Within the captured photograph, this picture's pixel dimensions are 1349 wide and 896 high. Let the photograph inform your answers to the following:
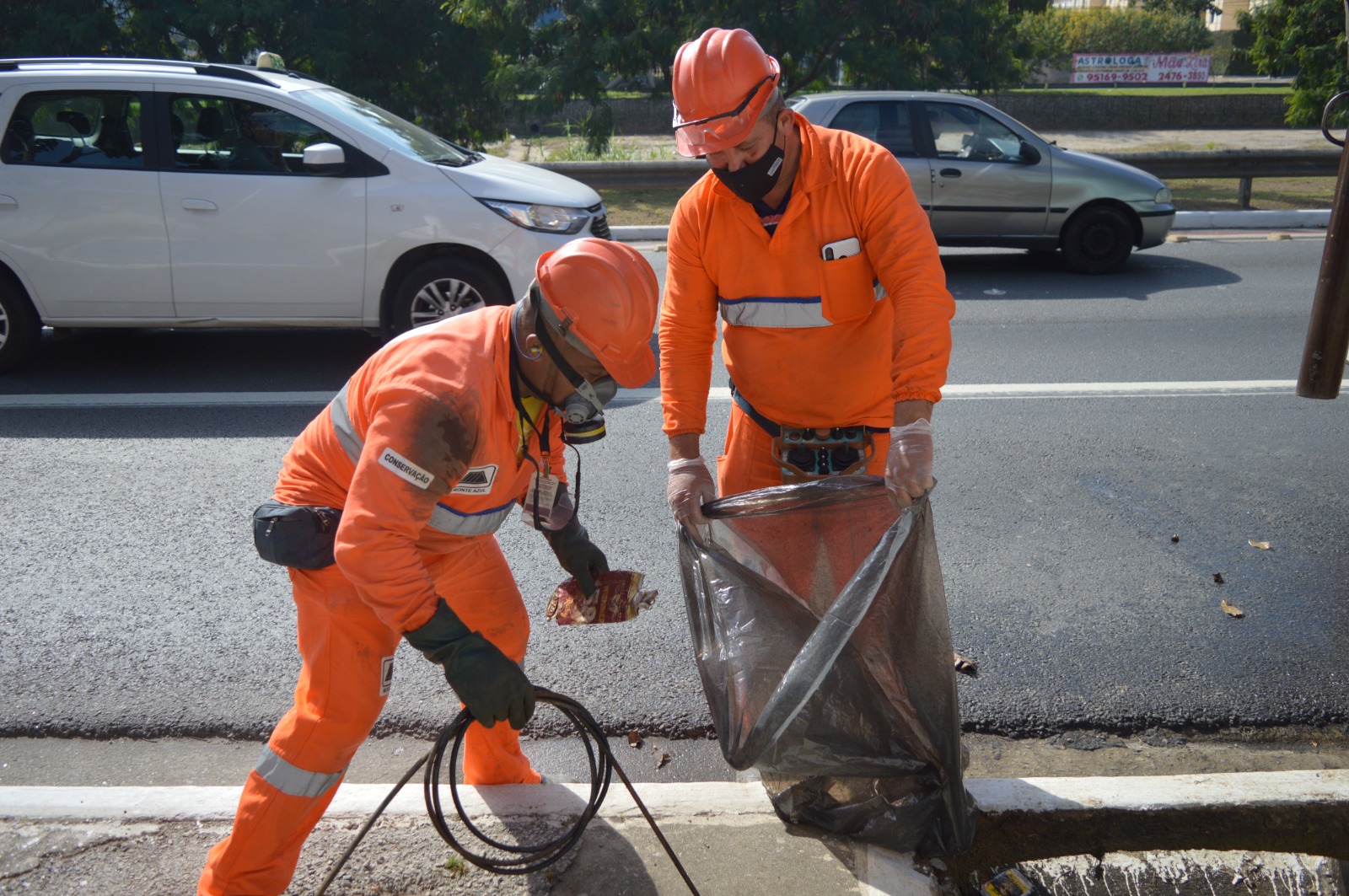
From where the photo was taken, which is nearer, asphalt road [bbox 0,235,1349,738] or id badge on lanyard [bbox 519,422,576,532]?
id badge on lanyard [bbox 519,422,576,532]

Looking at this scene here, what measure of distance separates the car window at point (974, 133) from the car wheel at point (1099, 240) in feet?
2.84

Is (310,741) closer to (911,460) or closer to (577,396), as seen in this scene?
(577,396)

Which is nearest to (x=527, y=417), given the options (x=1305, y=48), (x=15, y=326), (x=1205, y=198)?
(x=15, y=326)

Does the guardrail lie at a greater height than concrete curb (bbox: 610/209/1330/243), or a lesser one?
greater

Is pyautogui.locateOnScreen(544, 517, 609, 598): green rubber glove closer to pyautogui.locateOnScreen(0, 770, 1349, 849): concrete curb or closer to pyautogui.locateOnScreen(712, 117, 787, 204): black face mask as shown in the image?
pyautogui.locateOnScreen(0, 770, 1349, 849): concrete curb

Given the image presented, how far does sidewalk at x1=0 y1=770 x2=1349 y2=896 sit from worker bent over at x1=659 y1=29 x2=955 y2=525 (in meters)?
0.84

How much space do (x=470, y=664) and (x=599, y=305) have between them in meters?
0.79

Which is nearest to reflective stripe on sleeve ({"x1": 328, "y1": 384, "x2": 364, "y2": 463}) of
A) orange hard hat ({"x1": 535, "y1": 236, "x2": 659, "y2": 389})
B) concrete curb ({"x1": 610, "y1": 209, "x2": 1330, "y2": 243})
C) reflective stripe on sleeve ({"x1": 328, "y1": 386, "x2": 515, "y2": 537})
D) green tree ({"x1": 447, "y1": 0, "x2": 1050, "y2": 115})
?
reflective stripe on sleeve ({"x1": 328, "y1": 386, "x2": 515, "y2": 537})

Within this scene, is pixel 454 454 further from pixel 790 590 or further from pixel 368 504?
pixel 790 590

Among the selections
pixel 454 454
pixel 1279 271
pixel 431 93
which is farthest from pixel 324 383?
pixel 431 93

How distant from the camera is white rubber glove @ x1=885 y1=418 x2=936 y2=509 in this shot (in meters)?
2.49

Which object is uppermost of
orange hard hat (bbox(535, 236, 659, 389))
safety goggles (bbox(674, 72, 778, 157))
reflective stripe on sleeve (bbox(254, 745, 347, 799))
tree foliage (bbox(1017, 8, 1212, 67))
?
tree foliage (bbox(1017, 8, 1212, 67))

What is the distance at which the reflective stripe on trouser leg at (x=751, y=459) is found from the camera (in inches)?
118

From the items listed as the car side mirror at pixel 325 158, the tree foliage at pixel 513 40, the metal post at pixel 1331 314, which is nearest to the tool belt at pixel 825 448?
the metal post at pixel 1331 314
